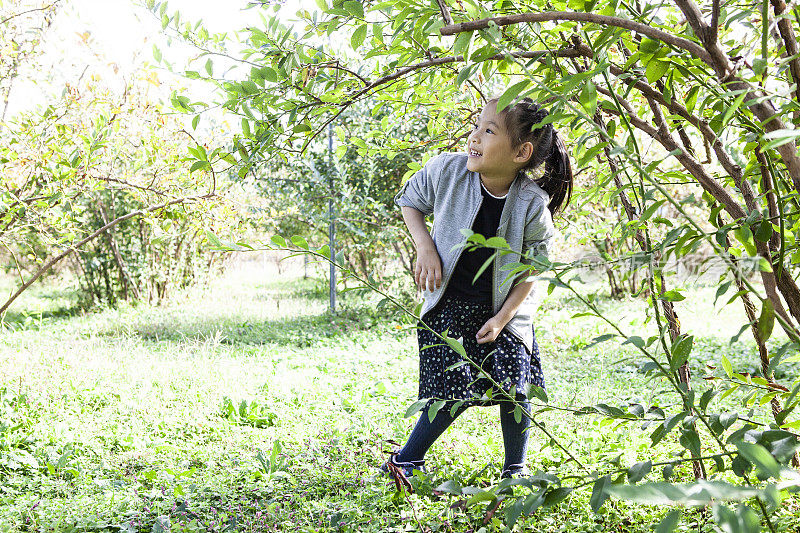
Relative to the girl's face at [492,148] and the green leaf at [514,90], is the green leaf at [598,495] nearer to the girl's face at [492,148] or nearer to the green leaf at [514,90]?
the green leaf at [514,90]

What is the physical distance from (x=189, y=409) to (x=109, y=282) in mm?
6430

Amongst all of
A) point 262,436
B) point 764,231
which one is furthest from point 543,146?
point 262,436

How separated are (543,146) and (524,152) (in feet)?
0.30

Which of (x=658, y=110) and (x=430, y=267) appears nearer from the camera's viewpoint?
(x=658, y=110)

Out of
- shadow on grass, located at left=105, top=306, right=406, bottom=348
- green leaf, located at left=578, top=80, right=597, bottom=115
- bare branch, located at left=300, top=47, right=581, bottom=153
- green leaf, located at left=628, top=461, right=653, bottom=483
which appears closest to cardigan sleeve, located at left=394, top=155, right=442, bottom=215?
bare branch, located at left=300, top=47, right=581, bottom=153

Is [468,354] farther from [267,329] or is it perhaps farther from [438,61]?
[267,329]

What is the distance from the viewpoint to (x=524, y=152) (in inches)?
79.7

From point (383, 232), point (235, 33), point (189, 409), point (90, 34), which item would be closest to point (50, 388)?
point (189, 409)

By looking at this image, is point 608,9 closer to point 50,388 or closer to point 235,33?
point 235,33

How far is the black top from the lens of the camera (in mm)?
2143

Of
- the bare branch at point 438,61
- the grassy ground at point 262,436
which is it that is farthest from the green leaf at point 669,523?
the bare branch at point 438,61

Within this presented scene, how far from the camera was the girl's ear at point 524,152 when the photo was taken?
2.01 metres

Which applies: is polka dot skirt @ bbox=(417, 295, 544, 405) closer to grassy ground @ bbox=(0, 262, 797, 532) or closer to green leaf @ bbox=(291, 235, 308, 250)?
grassy ground @ bbox=(0, 262, 797, 532)

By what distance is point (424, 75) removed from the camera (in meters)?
1.82
